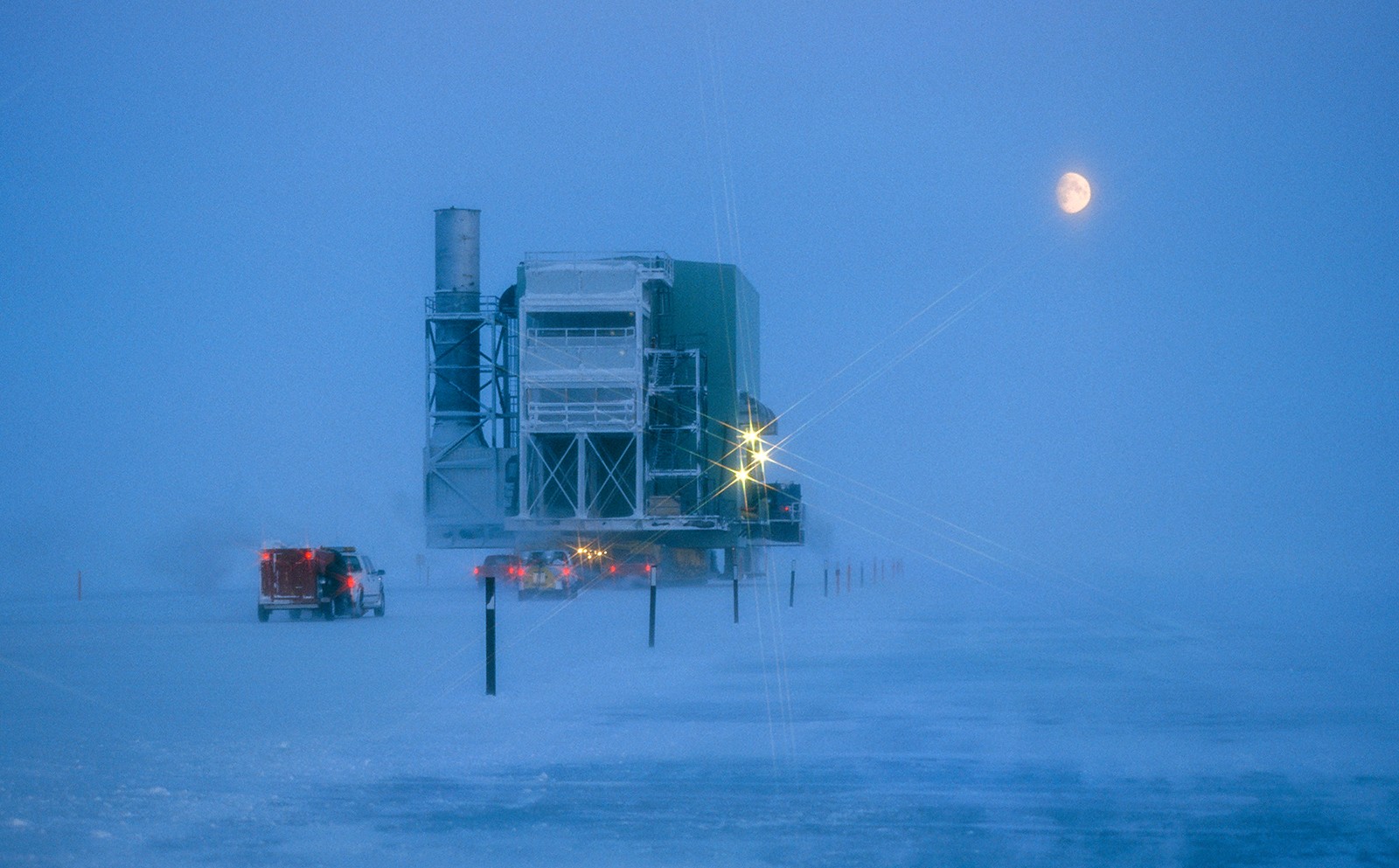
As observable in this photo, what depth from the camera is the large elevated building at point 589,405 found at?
2594 inches

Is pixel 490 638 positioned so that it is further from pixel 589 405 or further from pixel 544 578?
pixel 589 405

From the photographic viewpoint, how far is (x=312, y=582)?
36.6 meters

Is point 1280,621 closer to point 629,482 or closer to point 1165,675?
point 1165,675

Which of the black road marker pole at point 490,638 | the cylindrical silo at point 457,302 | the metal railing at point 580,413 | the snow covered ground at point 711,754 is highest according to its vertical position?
the cylindrical silo at point 457,302

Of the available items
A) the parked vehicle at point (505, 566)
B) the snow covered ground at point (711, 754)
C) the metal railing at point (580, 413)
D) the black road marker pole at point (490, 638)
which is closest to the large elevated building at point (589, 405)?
the metal railing at point (580, 413)

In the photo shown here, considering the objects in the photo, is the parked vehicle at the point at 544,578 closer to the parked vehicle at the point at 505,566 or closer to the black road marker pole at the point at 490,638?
the parked vehicle at the point at 505,566

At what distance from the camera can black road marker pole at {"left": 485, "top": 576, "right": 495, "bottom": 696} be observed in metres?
17.8

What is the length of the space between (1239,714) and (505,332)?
57.4 meters

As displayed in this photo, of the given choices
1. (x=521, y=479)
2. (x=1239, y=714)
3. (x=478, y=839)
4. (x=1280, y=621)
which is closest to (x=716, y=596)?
(x=521, y=479)

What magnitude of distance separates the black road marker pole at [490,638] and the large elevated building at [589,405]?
4682cm

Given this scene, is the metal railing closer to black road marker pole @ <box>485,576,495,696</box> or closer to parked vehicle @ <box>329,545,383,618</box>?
parked vehicle @ <box>329,545,383,618</box>

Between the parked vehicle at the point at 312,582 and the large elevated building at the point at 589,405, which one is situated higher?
the large elevated building at the point at 589,405

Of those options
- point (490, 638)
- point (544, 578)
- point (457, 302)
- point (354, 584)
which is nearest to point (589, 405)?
point (457, 302)

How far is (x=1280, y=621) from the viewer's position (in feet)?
106
